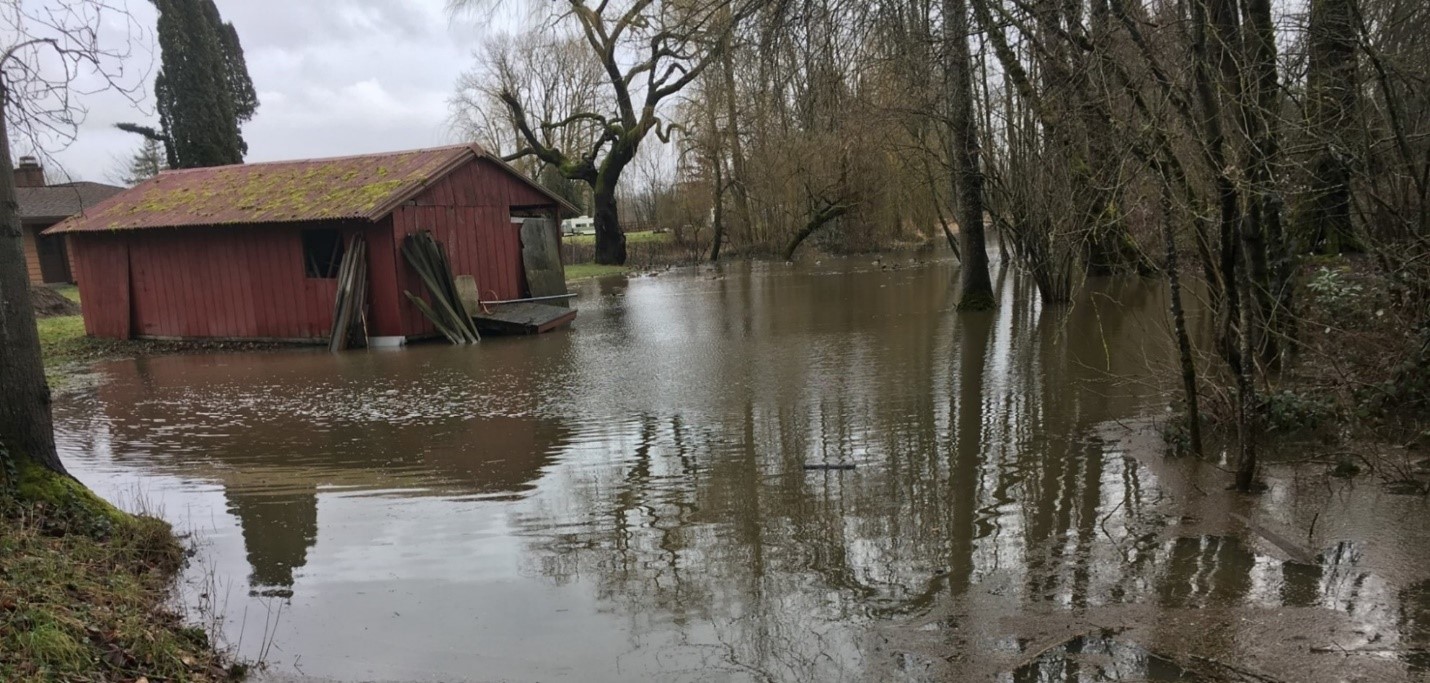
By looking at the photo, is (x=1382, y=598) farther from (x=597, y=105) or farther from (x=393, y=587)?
(x=597, y=105)

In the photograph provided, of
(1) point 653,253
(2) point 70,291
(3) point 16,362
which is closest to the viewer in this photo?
(3) point 16,362

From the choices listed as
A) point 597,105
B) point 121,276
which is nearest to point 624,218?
point 597,105

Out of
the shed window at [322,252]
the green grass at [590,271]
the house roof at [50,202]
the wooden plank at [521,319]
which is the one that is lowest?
the wooden plank at [521,319]

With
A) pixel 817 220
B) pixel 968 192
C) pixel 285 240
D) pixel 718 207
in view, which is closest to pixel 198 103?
pixel 285 240

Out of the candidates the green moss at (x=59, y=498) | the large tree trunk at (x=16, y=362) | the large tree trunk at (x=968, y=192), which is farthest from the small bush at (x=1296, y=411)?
the large tree trunk at (x=16, y=362)

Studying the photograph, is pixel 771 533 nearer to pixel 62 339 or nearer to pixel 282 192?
pixel 282 192

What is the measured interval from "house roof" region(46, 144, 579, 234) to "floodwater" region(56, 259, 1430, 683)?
617 cm

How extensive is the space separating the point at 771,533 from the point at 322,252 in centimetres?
1522

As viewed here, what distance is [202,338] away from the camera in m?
18.3

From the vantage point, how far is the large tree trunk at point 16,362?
5.49 metres

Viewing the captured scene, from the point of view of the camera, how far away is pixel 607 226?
37094 mm

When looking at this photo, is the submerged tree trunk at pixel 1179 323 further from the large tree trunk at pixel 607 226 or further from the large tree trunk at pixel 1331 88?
the large tree trunk at pixel 607 226

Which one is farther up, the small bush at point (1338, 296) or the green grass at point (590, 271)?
the green grass at point (590, 271)

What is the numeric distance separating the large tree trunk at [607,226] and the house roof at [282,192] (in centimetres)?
1541
